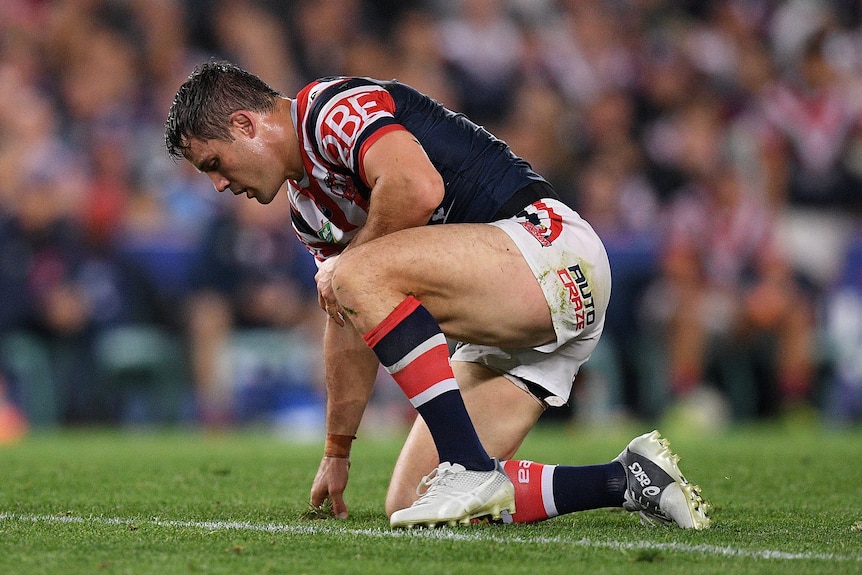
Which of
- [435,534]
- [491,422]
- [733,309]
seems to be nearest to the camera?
[435,534]

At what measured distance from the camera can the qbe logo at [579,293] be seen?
3.75 meters

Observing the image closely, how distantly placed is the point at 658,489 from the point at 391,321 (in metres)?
0.94

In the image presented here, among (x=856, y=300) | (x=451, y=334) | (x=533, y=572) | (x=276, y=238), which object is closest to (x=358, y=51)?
(x=276, y=238)

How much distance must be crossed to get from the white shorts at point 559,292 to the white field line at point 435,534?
741 mm

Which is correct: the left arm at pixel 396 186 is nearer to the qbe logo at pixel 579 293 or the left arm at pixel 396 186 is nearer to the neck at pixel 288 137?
the neck at pixel 288 137

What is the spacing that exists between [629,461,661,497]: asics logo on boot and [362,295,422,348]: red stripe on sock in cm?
85

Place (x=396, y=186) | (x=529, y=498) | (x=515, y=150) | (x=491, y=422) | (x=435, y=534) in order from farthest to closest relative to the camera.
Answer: (x=515, y=150)
(x=491, y=422)
(x=529, y=498)
(x=396, y=186)
(x=435, y=534)

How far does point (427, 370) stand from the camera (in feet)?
11.4

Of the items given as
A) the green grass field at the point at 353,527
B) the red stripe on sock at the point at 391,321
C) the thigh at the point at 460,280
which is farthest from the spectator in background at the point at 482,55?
the red stripe on sock at the point at 391,321

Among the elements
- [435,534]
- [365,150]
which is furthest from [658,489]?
[365,150]

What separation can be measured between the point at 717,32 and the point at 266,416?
6.39 m

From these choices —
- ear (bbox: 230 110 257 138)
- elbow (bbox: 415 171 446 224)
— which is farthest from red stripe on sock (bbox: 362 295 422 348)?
ear (bbox: 230 110 257 138)

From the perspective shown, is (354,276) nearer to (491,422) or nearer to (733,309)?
(491,422)

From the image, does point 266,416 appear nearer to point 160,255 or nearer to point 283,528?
point 160,255
